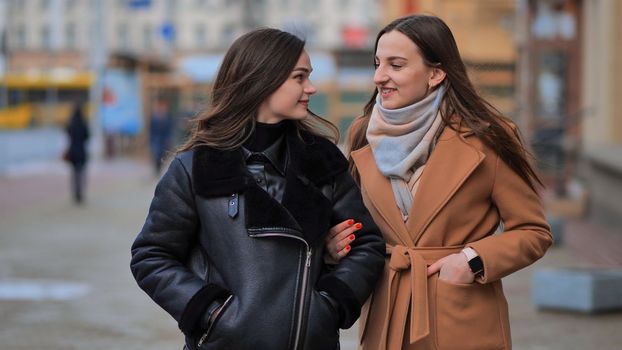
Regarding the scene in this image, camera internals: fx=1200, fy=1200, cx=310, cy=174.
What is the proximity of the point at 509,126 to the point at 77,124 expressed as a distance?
17001mm

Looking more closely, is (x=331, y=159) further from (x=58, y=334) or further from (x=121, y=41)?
(x=121, y=41)

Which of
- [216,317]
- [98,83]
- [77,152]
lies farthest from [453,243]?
[98,83]

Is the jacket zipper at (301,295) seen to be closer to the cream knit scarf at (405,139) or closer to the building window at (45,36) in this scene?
the cream knit scarf at (405,139)

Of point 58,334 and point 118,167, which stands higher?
point 58,334

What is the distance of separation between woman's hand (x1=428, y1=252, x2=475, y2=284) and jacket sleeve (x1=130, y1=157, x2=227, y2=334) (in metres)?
0.66

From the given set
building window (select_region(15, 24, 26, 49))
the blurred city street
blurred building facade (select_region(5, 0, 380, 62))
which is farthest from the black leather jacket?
building window (select_region(15, 24, 26, 49))

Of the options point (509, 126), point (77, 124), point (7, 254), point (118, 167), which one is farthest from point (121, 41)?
point (509, 126)

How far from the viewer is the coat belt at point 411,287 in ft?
11.2

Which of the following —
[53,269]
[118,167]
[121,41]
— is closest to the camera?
[53,269]

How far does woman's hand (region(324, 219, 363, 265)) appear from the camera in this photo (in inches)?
128

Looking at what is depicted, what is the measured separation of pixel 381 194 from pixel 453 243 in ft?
0.83

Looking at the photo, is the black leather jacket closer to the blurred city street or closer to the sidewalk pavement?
the blurred city street

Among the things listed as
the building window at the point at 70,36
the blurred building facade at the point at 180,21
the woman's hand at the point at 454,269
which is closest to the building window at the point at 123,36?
the blurred building facade at the point at 180,21

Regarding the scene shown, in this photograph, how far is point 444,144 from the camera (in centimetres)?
350
